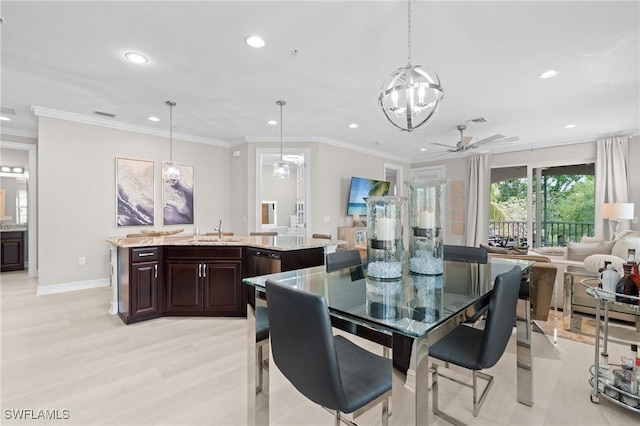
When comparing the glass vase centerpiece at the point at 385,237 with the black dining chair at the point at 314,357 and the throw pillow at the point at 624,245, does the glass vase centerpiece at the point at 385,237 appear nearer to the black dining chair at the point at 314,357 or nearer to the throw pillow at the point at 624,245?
the black dining chair at the point at 314,357

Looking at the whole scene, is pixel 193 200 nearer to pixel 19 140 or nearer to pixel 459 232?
pixel 19 140

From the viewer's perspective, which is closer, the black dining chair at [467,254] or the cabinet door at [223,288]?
the black dining chair at [467,254]

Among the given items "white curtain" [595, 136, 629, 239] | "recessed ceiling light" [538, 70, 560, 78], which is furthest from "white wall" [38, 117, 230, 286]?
"white curtain" [595, 136, 629, 239]

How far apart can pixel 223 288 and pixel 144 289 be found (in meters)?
0.84

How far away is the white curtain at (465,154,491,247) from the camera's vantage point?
23.1ft

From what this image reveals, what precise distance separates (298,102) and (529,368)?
3644mm

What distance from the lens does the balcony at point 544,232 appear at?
6.19 m

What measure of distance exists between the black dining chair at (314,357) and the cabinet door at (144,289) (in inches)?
109

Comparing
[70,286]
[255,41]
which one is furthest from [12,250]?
[255,41]

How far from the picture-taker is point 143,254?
337 centimetres

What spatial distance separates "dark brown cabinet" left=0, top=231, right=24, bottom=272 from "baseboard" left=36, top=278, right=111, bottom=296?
2658mm

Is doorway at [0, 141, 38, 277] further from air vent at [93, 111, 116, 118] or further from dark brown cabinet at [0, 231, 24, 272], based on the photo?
air vent at [93, 111, 116, 118]

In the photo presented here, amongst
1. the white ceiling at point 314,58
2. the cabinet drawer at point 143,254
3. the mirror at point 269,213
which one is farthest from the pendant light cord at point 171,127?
the mirror at point 269,213

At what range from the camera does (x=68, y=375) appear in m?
2.28
